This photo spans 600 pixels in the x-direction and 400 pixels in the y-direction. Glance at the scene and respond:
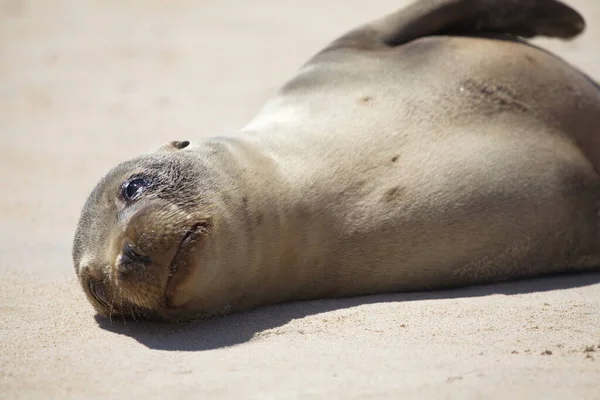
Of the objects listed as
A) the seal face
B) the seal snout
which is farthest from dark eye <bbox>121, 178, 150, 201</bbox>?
the seal snout

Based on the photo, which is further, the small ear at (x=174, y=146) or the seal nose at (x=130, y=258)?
the small ear at (x=174, y=146)

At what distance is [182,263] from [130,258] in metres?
0.19

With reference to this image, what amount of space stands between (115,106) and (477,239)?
4.50 metres

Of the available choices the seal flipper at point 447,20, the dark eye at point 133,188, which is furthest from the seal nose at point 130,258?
the seal flipper at point 447,20

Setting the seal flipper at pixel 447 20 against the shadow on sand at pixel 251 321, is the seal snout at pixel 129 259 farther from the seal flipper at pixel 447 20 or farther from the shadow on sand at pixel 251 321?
the seal flipper at pixel 447 20

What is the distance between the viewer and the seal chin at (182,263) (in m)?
3.36

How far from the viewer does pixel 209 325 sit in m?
3.63

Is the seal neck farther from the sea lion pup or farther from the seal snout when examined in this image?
the seal snout

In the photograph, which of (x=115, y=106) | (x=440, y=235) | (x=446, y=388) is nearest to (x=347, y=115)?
(x=440, y=235)

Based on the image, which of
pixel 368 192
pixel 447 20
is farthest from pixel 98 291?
pixel 447 20

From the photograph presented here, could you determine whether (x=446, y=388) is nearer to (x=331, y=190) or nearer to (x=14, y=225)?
(x=331, y=190)

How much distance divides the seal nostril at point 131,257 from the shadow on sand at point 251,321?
0.31 meters

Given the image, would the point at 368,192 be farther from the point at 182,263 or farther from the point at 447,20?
the point at 447,20

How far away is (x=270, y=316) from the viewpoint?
12.2 ft
